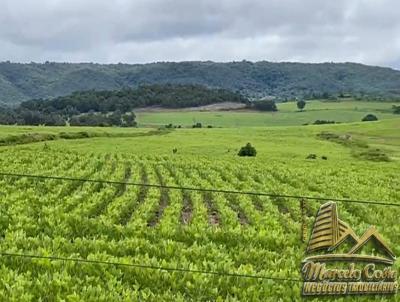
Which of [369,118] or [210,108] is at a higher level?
[210,108]

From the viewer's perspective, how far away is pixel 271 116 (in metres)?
152

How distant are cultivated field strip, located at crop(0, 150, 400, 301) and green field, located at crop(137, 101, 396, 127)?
109 metres

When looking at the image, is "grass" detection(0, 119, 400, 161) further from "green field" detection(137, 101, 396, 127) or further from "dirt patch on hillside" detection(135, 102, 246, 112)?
"dirt patch on hillside" detection(135, 102, 246, 112)

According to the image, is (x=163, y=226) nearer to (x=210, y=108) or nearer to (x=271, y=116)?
(x=271, y=116)

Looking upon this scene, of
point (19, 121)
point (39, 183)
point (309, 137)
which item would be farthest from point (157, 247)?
point (19, 121)

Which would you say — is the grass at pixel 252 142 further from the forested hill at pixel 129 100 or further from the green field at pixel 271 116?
the forested hill at pixel 129 100

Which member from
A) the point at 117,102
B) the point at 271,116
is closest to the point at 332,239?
the point at 271,116

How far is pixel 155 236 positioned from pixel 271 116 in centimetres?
13979

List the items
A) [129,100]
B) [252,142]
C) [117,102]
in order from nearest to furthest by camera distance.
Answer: [252,142] → [117,102] → [129,100]

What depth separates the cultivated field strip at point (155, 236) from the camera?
9.41m

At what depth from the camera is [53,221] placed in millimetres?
14578

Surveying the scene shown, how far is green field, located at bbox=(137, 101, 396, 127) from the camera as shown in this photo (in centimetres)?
13938

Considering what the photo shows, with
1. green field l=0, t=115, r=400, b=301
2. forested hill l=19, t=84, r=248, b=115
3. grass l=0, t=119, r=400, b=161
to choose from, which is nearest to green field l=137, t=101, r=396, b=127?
forested hill l=19, t=84, r=248, b=115

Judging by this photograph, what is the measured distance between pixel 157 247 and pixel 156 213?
864 centimetres
